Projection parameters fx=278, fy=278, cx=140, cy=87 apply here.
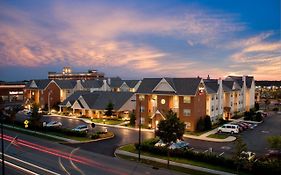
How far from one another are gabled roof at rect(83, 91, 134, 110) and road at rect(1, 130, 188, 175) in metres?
27.9

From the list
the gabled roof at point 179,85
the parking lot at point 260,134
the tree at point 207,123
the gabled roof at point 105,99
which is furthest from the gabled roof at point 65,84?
the parking lot at point 260,134

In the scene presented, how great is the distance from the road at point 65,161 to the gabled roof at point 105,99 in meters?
27.9

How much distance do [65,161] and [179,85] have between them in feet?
94.7

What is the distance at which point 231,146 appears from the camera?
134ft

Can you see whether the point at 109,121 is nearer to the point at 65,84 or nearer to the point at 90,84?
the point at 65,84

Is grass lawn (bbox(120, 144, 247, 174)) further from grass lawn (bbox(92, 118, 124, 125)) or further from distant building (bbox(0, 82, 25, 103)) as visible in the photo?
distant building (bbox(0, 82, 25, 103))

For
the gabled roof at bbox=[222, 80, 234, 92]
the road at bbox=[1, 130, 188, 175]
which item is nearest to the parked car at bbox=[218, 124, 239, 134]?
the gabled roof at bbox=[222, 80, 234, 92]

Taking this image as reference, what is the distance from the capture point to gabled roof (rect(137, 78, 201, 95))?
53094mm

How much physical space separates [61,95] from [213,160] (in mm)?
67065

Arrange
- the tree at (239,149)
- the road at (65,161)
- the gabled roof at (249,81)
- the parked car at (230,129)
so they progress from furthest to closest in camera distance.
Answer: the gabled roof at (249,81)
the parked car at (230,129)
the road at (65,161)
the tree at (239,149)

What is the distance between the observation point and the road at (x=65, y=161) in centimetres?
2948

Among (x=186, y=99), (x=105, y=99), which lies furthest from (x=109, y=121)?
(x=186, y=99)

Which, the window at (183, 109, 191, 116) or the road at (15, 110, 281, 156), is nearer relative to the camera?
the road at (15, 110, 281, 156)

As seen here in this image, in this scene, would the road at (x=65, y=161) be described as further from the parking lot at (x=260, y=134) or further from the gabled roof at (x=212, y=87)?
the gabled roof at (x=212, y=87)
